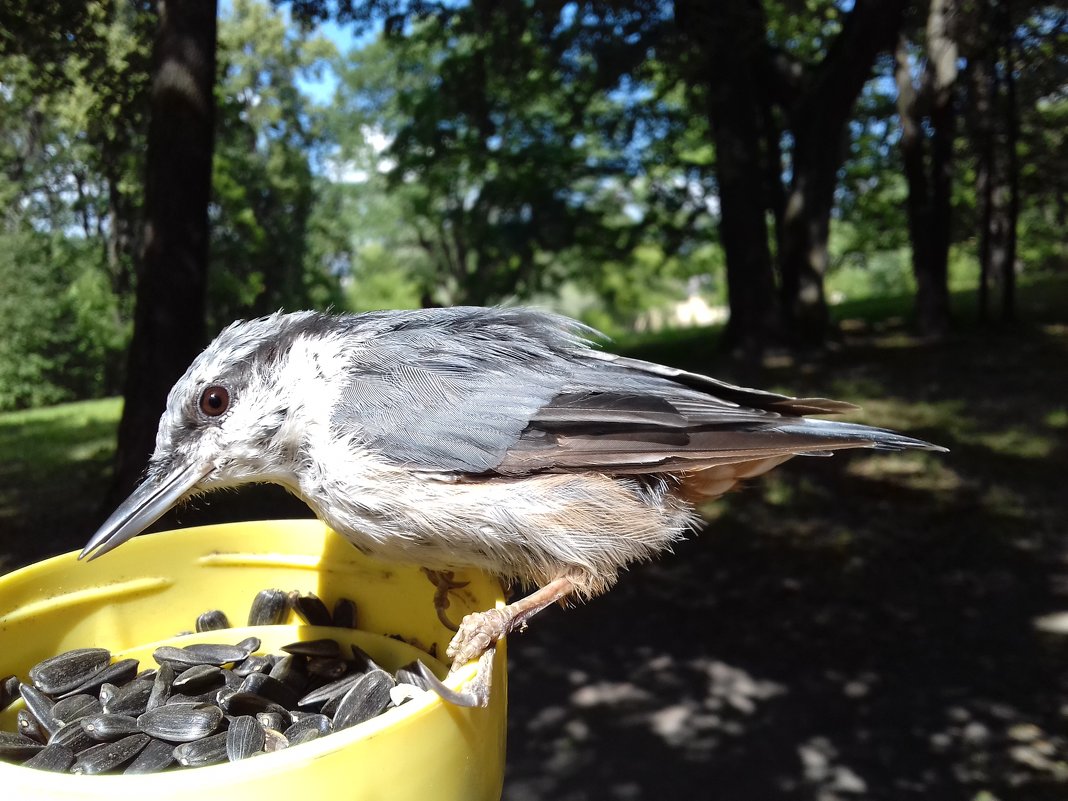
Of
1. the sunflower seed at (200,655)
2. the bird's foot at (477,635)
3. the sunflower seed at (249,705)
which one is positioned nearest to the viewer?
the bird's foot at (477,635)

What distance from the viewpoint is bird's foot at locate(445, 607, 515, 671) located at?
1.59 metres

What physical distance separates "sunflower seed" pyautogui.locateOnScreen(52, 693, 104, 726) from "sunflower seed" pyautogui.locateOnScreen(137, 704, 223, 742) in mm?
135

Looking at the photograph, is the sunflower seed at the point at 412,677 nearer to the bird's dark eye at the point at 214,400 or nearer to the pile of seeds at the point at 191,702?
the pile of seeds at the point at 191,702

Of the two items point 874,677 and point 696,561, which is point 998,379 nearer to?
point 696,561

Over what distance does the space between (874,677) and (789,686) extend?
0.56 metres

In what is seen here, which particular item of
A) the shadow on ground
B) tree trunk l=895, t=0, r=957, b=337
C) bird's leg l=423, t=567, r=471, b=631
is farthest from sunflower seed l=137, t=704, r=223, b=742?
tree trunk l=895, t=0, r=957, b=337

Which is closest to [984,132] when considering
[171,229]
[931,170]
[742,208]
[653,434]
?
[931,170]

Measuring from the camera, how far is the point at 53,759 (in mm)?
1501

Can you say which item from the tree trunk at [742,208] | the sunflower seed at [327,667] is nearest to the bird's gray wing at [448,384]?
the sunflower seed at [327,667]

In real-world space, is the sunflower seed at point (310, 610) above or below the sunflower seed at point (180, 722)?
above

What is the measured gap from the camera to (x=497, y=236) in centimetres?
1401

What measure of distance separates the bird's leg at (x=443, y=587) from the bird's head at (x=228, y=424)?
1.54 ft

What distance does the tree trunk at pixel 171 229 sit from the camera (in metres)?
5.51

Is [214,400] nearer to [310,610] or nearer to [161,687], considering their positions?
[310,610]
